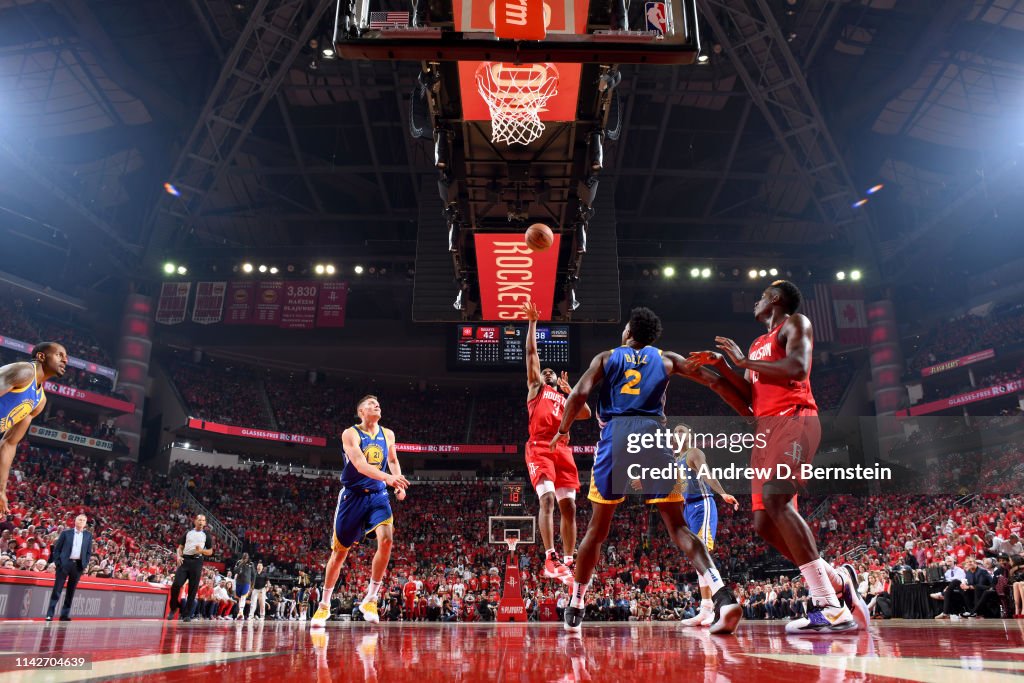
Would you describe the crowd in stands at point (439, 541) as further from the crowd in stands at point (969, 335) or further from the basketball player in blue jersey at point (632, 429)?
the basketball player in blue jersey at point (632, 429)

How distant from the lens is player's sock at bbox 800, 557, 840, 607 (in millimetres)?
3574

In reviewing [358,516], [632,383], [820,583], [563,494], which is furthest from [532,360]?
[820,583]

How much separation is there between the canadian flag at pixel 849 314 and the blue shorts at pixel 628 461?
19.2 metres

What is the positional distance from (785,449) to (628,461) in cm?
96

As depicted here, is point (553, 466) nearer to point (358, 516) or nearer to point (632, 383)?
point (358, 516)

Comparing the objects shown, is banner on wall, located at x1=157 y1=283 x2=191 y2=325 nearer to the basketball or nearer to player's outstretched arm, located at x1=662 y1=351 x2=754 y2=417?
the basketball

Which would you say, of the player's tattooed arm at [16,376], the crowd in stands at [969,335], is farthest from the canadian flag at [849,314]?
the player's tattooed arm at [16,376]

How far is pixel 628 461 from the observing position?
414 cm

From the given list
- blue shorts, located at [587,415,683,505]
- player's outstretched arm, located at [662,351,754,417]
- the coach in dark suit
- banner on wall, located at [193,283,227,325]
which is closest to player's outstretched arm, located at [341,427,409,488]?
blue shorts, located at [587,415,683,505]

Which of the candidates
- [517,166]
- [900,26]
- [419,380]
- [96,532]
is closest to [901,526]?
[900,26]

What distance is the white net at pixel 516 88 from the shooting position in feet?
27.4

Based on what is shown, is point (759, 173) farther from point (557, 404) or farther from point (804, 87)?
point (557, 404)

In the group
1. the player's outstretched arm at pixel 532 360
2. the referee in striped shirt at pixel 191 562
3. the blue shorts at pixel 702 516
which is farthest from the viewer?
the referee in striped shirt at pixel 191 562

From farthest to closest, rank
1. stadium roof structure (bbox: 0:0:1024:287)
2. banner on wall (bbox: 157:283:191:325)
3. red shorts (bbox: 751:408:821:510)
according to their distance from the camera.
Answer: banner on wall (bbox: 157:283:191:325) → stadium roof structure (bbox: 0:0:1024:287) → red shorts (bbox: 751:408:821:510)
